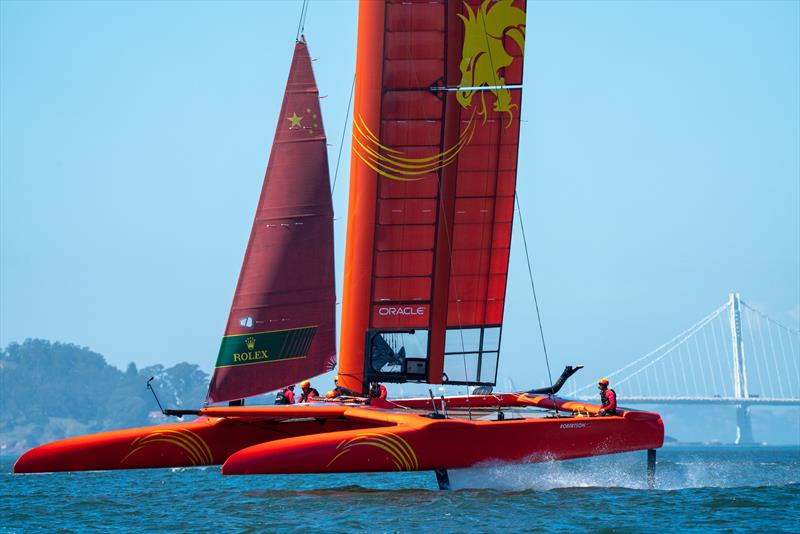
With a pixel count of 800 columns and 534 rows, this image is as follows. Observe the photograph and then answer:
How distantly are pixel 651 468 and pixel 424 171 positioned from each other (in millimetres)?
4937

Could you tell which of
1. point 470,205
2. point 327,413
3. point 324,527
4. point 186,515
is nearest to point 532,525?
point 324,527

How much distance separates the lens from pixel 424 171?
16078 millimetres

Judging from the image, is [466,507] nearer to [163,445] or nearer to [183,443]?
[183,443]

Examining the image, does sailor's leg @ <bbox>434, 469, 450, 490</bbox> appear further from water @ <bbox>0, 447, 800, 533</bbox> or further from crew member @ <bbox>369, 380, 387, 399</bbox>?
crew member @ <bbox>369, 380, 387, 399</bbox>

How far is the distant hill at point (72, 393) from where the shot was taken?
160m

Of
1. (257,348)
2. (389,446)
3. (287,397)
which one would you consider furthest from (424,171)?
(389,446)

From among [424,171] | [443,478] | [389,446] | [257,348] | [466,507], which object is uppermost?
[424,171]

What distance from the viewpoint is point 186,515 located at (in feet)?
44.8

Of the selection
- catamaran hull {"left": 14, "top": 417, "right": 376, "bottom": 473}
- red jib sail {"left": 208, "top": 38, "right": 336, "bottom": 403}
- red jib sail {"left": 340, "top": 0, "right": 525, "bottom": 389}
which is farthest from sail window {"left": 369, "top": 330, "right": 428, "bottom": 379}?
catamaran hull {"left": 14, "top": 417, "right": 376, "bottom": 473}

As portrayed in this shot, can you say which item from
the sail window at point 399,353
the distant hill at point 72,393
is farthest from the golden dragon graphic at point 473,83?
the distant hill at point 72,393

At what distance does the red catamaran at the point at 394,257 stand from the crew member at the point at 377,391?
0.15 m

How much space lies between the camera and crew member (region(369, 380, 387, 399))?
15.5 meters

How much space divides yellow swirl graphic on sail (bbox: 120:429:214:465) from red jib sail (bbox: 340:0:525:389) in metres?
2.24

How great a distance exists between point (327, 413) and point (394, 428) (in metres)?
1.26
